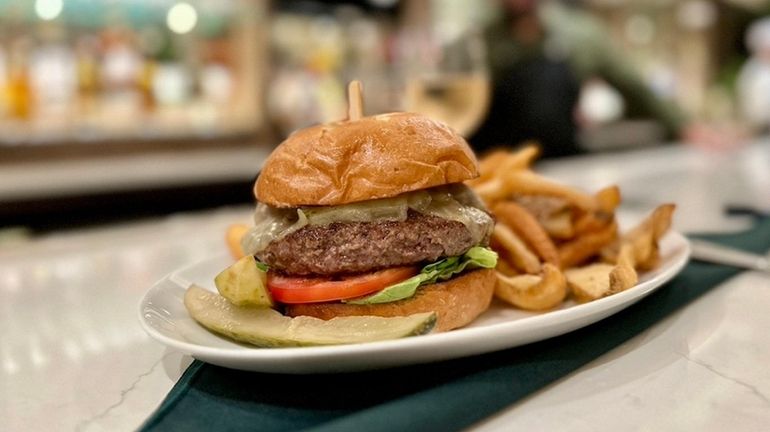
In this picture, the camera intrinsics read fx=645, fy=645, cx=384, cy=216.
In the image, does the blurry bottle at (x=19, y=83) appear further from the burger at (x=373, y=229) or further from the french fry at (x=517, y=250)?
the french fry at (x=517, y=250)

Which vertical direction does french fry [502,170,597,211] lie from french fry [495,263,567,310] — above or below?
above

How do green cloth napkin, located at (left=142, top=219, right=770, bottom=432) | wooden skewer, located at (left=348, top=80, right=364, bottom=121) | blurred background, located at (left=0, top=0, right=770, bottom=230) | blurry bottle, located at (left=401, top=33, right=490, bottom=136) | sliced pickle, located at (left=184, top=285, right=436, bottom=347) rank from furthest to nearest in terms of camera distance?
blurred background, located at (left=0, top=0, right=770, bottom=230)
blurry bottle, located at (left=401, top=33, right=490, bottom=136)
wooden skewer, located at (left=348, top=80, right=364, bottom=121)
sliced pickle, located at (left=184, top=285, right=436, bottom=347)
green cloth napkin, located at (left=142, top=219, right=770, bottom=432)

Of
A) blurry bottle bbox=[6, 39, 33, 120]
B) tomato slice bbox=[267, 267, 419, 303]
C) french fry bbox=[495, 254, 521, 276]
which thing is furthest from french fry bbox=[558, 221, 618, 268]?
blurry bottle bbox=[6, 39, 33, 120]

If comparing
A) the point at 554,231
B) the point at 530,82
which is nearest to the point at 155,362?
the point at 554,231

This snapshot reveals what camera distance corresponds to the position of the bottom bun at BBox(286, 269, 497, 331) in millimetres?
1109

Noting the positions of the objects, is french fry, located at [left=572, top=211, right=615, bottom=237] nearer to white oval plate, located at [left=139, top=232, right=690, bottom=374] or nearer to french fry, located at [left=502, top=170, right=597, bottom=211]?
french fry, located at [left=502, top=170, right=597, bottom=211]

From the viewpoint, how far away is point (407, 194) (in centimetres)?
116

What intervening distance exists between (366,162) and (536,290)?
1.27ft

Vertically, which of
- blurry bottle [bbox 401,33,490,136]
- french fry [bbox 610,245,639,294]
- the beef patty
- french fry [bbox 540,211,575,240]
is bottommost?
french fry [bbox 540,211,575,240]

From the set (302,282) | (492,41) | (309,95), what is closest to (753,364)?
(302,282)

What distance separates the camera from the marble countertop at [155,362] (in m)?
0.80

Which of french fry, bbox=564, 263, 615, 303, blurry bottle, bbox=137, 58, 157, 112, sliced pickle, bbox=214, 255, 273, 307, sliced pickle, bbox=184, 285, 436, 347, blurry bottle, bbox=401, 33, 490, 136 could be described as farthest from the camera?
blurry bottle, bbox=137, 58, 157, 112

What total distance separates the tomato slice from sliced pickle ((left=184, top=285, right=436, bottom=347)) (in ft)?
0.27

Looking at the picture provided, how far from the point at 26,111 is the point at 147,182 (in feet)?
2.36
